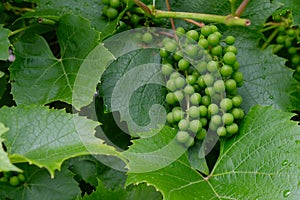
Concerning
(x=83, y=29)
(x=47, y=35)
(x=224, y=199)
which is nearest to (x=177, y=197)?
(x=224, y=199)

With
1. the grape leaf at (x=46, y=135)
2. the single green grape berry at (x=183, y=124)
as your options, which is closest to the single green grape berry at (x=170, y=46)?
the single green grape berry at (x=183, y=124)

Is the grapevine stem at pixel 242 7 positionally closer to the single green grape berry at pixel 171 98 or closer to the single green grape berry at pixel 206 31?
the single green grape berry at pixel 206 31

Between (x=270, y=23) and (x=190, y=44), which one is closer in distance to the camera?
(x=190, y=44)

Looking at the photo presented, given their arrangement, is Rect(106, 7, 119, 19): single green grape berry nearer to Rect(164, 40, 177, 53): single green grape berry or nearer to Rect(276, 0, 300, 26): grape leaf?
Rect(164, 40, 177, 53): single green grape berry

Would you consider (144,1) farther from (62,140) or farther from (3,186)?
(3,186)

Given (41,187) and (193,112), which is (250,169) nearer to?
(193,112)

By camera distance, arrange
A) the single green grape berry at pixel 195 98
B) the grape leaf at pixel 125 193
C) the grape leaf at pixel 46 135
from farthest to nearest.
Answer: the grape leaf at pixel 125 193, the single green grape berry at pixel 195 98, the grape leaf at pixel 46 135

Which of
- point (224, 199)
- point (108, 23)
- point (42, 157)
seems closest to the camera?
point (42, 157)
